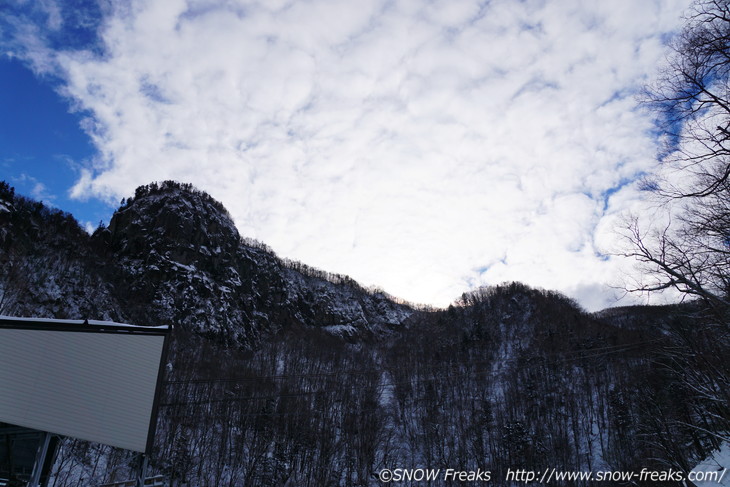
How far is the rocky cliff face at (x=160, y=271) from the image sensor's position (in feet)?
197

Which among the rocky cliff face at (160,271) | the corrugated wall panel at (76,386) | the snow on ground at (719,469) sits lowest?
the snow on ground at (719,469)

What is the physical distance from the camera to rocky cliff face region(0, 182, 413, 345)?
60.1 metres

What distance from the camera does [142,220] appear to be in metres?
88.8

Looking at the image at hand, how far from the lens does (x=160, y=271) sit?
8144cm

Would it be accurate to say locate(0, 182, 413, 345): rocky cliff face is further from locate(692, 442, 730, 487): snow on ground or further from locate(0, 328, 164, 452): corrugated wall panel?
locate(692, 442, 730, 487): snow on ground

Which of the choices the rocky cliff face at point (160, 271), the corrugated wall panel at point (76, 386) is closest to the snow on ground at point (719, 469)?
the corrugated wall panel at point (76, 386)

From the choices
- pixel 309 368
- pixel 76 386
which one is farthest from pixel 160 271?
pixel 76 386

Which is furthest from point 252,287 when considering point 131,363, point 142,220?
point 131,363

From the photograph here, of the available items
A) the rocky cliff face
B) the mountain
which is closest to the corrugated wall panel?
the mountain

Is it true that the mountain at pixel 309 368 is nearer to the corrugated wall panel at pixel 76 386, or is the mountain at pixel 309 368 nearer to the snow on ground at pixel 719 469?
the snow on ground at pixel 719 469

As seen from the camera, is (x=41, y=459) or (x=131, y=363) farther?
(x=131, y=363)

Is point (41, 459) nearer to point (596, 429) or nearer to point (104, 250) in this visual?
point (596, 429)

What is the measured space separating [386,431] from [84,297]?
52125 mm

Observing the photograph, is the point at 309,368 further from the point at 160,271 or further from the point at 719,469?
the point at 719,469
